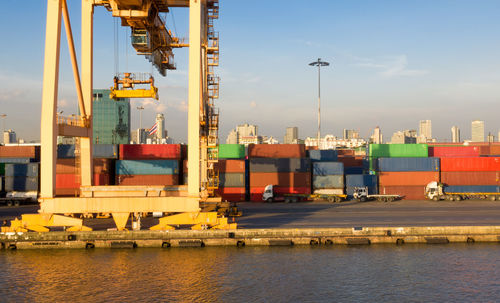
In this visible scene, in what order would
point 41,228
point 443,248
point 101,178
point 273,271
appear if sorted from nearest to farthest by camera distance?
point 273,271 < point 443,248 < point 41,228 < point 101,178

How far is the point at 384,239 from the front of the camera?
25.9 m

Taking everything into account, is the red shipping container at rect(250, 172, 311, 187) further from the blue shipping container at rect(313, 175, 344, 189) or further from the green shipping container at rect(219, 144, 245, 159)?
the green shipping container at rect(219, 144, 245, 159)

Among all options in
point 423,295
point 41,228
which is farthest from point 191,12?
point 423,295

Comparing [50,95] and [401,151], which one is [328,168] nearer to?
[401,151]

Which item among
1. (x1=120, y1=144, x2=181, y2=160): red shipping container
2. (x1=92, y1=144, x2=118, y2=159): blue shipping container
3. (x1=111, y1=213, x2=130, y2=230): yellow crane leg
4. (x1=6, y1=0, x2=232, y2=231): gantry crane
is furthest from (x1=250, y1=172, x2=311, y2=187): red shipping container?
(x1=111, y1=213, x2=130, y2=230): yellow crane leg

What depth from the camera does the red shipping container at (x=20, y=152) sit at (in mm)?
55688

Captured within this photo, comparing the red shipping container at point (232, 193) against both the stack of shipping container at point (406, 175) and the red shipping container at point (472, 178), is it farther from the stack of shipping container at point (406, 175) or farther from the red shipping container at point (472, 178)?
the red shipping container at point (472, 178)

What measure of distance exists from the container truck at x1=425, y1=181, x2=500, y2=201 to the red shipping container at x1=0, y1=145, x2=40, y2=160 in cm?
5033

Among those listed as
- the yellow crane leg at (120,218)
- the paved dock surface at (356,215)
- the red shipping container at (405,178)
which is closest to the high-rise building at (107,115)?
the paved dock surface at (356,215)

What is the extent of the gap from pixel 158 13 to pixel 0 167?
3842cm

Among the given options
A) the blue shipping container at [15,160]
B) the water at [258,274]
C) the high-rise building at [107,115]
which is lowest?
the water at [258,274]

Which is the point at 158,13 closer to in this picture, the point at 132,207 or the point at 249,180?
the point at 132,207

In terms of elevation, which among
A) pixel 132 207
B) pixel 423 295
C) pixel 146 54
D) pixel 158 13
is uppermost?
pixel 158 13

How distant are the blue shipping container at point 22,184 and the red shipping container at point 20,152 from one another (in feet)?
21.6
